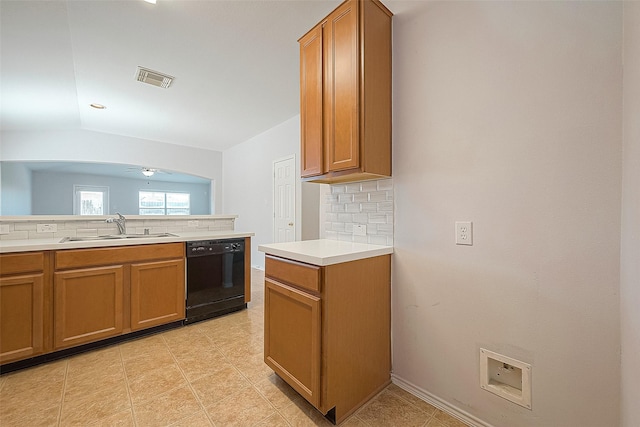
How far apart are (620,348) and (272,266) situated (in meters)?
1.66

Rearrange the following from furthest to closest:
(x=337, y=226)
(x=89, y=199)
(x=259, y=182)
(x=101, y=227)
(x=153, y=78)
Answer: (x=89, y=199) < (x=259, y=182) < (x=153, y=78) < (x=101, y=227) < (x=337, y=226)

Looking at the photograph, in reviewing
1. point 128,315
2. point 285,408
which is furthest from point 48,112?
point 285,408

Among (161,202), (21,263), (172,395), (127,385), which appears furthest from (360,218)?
(161,202)

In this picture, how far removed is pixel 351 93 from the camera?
1649mm

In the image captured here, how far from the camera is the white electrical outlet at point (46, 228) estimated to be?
7.85 ft

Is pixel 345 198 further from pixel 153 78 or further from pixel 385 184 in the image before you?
pixel 153 78

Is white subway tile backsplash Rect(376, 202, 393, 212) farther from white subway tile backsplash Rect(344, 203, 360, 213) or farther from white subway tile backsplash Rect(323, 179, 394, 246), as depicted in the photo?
white subway tile backsplash Rect(344, 203, 360, 213)

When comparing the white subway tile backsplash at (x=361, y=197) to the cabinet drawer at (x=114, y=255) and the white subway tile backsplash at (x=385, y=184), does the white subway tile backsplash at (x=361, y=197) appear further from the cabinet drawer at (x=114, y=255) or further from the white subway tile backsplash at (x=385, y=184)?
the cabinet drawer at (x=114, y=255)

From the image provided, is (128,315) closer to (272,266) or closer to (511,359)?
(272,266)

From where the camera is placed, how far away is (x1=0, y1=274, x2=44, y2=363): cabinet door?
1854 mm

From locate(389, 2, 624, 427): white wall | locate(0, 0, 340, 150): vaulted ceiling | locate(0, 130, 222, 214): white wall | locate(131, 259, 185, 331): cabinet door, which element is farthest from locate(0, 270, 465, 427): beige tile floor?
locate(0, 130, 222, 214): white wall

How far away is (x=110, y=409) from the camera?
→ 5.03 ft

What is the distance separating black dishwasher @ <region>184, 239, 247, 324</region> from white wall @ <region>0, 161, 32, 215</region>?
5.61 m

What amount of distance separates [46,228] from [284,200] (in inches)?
120
